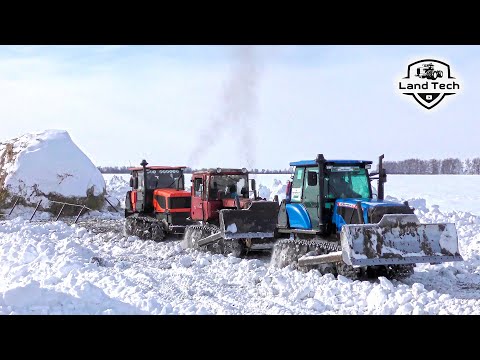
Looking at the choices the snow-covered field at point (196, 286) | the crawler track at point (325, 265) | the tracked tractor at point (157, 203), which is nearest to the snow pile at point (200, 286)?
the snow-covered field at point (196, 286)

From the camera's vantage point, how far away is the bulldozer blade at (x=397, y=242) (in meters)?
9.88

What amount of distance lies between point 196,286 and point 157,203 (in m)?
8.41

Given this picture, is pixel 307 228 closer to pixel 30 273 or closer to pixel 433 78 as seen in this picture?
pixel 433 78

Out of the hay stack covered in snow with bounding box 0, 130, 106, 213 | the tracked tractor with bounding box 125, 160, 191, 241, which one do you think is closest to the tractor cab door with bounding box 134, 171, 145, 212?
the tracked tractor with bounding box 125, 160, 191, 241

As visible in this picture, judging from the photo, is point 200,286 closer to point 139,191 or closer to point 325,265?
point 325,265

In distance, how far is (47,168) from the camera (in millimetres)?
28234

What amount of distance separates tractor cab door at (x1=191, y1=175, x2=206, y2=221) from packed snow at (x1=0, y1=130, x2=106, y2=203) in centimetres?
1405

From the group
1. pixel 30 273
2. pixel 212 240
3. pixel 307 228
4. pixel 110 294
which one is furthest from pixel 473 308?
pixel 30 273

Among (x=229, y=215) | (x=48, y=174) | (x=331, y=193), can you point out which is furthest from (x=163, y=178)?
(x=48, y=174)

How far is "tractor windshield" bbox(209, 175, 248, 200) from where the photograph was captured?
15438mm

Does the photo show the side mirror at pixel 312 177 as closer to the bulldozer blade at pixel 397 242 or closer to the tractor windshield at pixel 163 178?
the bulldozer blade at pixel 397 242

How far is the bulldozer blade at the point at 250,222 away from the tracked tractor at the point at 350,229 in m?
1.04

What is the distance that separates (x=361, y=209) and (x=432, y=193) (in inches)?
944
